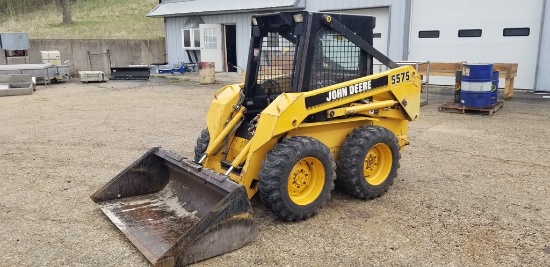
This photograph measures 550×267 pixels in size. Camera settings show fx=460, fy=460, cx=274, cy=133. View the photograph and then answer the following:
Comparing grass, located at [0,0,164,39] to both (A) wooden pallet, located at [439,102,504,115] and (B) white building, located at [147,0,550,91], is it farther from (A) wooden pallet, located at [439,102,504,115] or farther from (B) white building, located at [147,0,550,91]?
(A) wooden pallet, located at [439,102,504,115]

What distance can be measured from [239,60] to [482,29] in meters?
10.6

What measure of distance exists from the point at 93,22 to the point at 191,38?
12.1m

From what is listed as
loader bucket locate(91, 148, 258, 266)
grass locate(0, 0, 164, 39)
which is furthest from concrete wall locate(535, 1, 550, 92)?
grass locate(0, 0, 164, 39)

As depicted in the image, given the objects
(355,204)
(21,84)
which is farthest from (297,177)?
(21,84)

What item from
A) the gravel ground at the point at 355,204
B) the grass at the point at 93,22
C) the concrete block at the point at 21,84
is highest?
the grass at the point at 93,22

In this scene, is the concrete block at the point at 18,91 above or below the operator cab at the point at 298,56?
below

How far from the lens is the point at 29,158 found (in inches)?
274

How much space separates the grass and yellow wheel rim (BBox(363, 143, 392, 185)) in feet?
77.5

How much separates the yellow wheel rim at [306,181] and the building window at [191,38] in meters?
18.5

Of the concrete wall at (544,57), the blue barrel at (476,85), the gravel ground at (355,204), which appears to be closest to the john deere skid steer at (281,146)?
the gravel ground at (355,204)

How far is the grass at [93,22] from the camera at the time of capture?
27.1m

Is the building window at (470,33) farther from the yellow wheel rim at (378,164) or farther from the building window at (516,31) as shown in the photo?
the yellow wheel rim at (378,164)

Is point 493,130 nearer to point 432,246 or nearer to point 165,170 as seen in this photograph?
point 432,246

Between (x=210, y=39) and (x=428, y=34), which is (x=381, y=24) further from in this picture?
(x=210, y=39)
